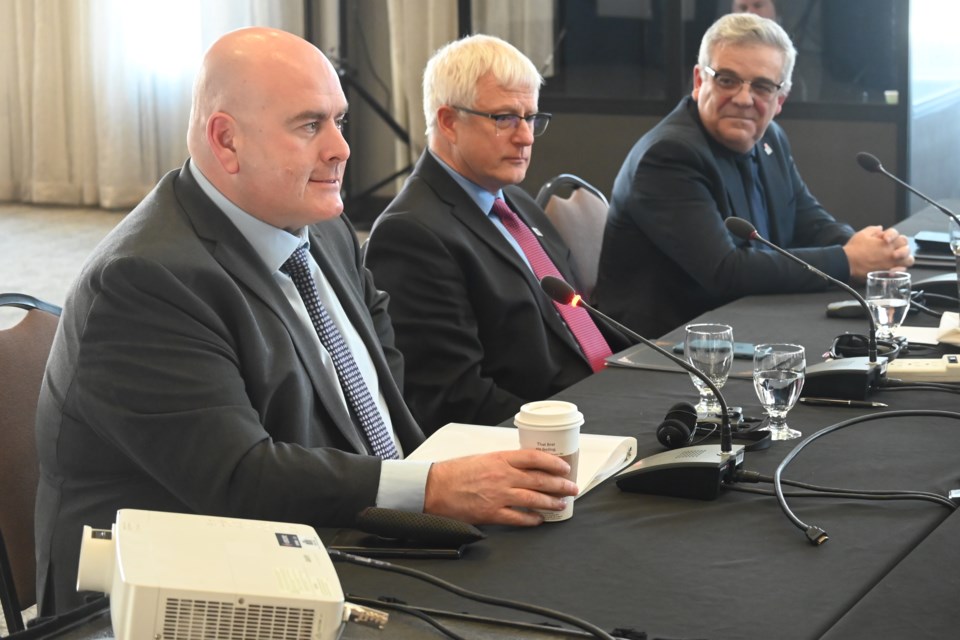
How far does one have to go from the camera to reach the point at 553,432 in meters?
1.51

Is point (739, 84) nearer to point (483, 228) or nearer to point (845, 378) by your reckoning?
point (483, 228)

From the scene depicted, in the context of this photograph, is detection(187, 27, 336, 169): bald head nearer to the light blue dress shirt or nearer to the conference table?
the conference table

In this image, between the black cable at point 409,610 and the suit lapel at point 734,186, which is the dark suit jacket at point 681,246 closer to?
the suit lapel at point 734,186

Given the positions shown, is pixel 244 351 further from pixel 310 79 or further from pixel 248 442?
pixel 310 79

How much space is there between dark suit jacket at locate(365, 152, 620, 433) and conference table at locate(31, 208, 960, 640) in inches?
29.3

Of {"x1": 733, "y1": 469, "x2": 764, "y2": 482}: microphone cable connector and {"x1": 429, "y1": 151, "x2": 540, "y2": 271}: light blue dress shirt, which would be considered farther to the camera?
{"x1": 429, "y1": 151, "x2": 540, "y2": 271}: light blue dress shirt

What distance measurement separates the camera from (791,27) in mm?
5863

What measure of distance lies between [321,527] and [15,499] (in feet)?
1.73

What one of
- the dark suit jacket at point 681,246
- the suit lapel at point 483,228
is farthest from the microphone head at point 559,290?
the dark suit jacket at point 681,246

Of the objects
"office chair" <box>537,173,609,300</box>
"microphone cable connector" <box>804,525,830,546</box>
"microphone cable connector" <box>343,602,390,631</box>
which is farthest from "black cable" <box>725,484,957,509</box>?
"office chair" <box>537,173,609,300</box>

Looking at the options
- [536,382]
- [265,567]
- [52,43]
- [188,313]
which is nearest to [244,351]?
[188,313]

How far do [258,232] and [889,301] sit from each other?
127 centimetres

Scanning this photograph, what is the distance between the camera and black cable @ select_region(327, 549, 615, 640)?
1.24 meters

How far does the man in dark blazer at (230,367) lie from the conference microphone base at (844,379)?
70 centimetres
